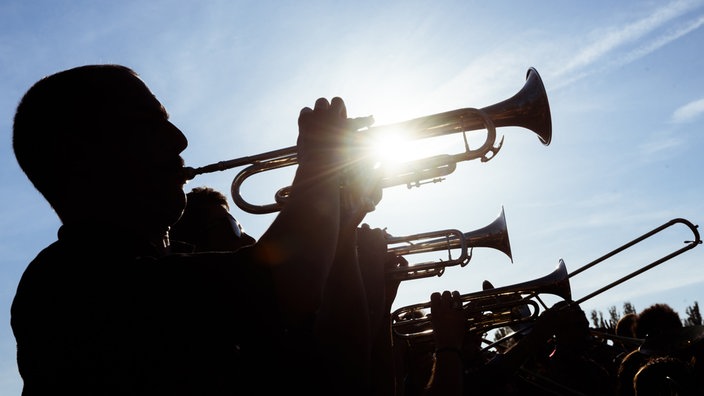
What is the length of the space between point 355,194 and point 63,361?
1692 millimetres

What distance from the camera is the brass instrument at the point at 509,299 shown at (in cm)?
549

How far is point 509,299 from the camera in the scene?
18.7 feet

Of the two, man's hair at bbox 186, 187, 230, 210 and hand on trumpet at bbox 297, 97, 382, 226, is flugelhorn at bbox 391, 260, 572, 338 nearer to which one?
man's hair at bbox 186, 187, 230, 210

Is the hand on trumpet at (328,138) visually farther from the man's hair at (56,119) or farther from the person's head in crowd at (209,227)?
the person's head in crowd at (209,227)

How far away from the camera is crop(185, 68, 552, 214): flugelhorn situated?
3.67 m

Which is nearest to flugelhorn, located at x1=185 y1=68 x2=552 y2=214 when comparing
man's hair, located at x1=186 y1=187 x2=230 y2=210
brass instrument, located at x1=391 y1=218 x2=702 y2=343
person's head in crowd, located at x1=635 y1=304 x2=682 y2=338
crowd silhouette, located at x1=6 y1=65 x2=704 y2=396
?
man's hair, located at x1=186 y1=187 x2=230 y2=210

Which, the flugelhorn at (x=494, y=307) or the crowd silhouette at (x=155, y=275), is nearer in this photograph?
the crowd silhouette at (x=155, y=275)

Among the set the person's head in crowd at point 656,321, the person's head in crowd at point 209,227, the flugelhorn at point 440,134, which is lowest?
the person's head in crowd at point 656,321

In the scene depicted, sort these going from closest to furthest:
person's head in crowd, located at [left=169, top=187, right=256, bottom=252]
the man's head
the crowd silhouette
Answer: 1. the crowd silhouette
2. the man's head
3. person's head in crowd, located at [left=169, top=187, right=256, bottom=252]

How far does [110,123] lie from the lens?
1990 mm

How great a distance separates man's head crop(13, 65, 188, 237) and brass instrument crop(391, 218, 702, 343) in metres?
3.93

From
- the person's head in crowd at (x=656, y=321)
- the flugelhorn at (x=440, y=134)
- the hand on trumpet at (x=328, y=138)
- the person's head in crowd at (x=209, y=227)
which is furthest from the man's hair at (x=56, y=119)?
the person's head in crowd at (x=656, y=321)

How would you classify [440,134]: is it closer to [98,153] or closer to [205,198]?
[205,198]

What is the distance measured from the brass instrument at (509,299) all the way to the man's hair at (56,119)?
4.07m
